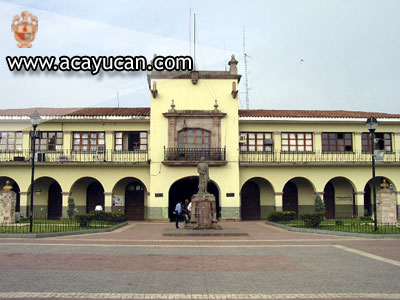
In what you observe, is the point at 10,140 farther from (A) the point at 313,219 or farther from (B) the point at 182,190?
(A) the point at 313,219

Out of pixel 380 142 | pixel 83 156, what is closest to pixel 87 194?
pixel 83 156

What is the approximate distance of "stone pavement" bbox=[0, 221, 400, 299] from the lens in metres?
8.18

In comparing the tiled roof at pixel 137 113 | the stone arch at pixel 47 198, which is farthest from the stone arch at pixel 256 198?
the stone arch at pixel 47 198

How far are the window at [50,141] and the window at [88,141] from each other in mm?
1088

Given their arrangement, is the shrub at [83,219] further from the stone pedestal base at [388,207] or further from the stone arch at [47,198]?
the stone pedestal base at [388,207]

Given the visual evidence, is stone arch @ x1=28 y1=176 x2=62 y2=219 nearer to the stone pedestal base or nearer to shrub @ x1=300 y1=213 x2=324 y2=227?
shrub @ x1=300 y1=213 x2=324 y2=227

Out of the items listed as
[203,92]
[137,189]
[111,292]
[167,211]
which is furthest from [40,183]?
[111,292]

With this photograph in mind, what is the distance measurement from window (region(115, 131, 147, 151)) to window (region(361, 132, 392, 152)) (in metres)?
15.8

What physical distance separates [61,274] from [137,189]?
19.8 m

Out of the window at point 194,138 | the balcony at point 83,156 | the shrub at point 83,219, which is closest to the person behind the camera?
the shrub at point 83,219

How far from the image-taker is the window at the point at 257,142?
28375 millimetres

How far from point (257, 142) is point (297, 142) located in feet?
9.54

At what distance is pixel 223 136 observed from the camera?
89.1 feet

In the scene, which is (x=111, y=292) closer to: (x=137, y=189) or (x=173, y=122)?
(x=173, y=122)
